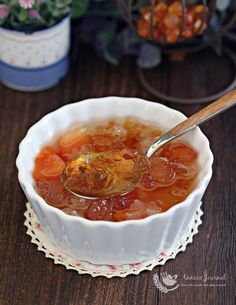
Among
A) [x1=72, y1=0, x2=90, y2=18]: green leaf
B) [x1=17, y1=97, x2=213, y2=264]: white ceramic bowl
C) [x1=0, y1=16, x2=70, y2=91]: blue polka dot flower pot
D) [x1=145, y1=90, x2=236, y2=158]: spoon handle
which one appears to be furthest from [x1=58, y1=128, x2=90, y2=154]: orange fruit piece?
[x1=72, y1=0, x2=90, y2=18]: green leaf

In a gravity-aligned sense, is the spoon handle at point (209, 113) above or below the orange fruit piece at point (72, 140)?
above

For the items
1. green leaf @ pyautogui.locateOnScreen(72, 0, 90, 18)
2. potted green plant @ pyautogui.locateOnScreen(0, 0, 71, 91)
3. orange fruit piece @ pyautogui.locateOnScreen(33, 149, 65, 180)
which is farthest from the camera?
green leaf @ pyautogui.locateOnScreen(72, 0, 90, 18)

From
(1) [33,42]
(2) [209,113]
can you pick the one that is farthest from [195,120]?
(1) [33,42]

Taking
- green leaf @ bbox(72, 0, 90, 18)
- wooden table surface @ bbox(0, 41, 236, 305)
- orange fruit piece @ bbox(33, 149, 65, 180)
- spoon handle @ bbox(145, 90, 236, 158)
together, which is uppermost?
spoon handle @ bbox(145, 90, 236, 158)

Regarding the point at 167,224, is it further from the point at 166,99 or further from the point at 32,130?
the point at 166,99

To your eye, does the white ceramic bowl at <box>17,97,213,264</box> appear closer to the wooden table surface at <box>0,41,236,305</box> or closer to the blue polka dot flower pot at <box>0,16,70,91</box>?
the wooden table surface at <box>0,41,236,305</box>

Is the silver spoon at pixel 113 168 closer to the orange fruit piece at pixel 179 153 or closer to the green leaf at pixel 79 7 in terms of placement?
the orange fruit piece at pixel 179 153

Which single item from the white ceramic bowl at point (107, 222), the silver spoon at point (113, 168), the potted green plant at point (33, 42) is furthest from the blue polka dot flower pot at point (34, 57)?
the silver spoon at point (113, 168)

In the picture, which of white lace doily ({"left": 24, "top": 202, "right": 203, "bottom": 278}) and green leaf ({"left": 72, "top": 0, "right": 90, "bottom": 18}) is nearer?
white lace doily ({"left": 24, "top": 202, "right": 203, "bottom": 278})
